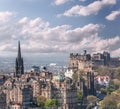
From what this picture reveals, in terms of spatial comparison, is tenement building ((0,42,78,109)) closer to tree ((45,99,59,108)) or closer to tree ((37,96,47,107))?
tree ((37,96,47,107))

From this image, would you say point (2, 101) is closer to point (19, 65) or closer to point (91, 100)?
point (91, 100)

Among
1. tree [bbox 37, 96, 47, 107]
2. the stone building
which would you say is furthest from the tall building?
the stone building

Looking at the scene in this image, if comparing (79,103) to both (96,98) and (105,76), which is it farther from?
(105,76)

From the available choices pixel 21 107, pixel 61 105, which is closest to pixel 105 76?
pixel 61 105

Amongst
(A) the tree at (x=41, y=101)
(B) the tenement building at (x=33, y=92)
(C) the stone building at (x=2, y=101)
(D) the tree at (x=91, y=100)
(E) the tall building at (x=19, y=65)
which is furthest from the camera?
(E) the tall building at (x=19, y=65)

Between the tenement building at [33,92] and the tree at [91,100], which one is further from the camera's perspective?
the tree at [91,100]

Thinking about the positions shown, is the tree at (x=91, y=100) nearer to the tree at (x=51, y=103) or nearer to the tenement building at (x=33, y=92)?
the tenement building at (x=33, y=92)

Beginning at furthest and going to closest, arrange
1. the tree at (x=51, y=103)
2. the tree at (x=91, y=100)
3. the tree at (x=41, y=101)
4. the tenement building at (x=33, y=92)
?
the tree at (x=91, y=100), the tree at (x=41, y=101), the tenement building at (x=33, y=92), the tree at (x=51, y=103)

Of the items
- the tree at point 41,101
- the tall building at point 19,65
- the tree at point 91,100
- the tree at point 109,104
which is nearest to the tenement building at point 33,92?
the tree at point 41,101

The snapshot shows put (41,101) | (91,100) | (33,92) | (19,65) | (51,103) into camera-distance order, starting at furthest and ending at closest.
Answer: (19,65)
(33,92)
(91,100)
(41,101)
(51,103)

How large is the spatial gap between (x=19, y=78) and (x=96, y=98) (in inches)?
352

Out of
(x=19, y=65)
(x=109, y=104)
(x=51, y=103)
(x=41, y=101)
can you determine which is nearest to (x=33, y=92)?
(x=41, y=101)

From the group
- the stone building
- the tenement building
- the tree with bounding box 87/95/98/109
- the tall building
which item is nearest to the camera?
the stone building

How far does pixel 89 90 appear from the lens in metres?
51.4
